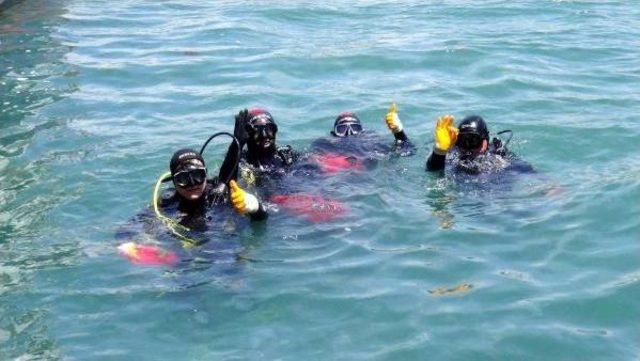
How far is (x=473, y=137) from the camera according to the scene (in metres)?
8.06

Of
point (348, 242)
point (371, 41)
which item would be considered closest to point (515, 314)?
point (348, 242)

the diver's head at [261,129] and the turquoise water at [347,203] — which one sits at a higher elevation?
the diver's head at [261,129]

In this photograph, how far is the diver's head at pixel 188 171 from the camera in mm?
6906

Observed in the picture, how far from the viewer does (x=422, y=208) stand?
7.79 meters

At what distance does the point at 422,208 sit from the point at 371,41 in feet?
24.3

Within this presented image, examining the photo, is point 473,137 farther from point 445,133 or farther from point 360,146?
point 360,146

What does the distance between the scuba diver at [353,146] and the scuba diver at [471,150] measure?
821 millimetres

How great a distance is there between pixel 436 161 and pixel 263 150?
176 centimetres

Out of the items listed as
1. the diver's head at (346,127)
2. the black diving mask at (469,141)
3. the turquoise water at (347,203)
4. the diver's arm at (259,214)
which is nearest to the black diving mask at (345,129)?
the diver's head at (346,127)

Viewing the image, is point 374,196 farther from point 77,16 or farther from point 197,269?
point 77,16

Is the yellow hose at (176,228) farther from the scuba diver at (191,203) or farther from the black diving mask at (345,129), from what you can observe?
the black diving mask at (345,129)

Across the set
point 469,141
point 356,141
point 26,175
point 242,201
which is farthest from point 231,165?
point 26,175

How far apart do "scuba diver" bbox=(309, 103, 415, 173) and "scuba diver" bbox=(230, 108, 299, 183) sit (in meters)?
0.40

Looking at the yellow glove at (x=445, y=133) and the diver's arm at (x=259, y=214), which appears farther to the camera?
the yellow glove at (x=445, y=133)
